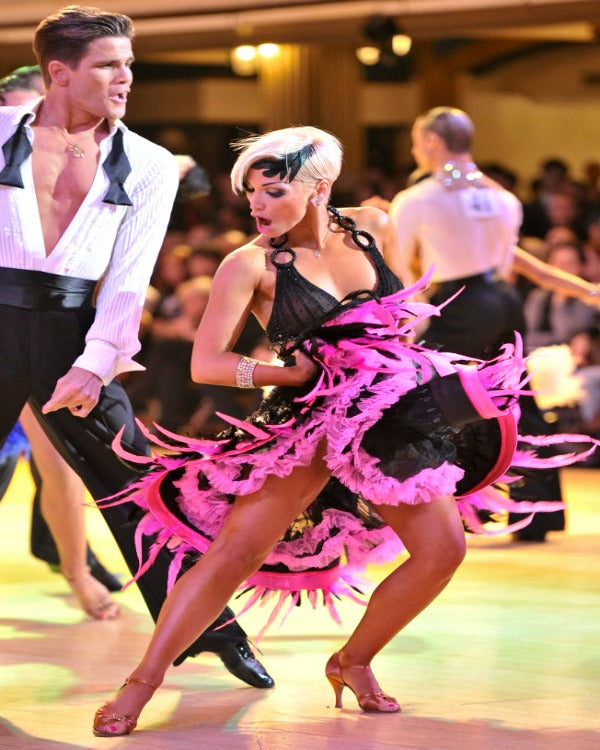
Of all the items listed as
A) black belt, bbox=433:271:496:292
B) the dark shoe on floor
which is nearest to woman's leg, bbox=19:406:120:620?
the dark shoe on floor

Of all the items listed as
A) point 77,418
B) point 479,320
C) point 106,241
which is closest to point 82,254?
point 106,241

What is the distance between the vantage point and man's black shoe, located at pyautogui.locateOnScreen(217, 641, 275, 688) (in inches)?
139

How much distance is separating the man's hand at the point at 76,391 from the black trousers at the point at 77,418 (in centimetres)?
9


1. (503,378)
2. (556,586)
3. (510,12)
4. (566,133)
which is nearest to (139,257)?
(503,378)

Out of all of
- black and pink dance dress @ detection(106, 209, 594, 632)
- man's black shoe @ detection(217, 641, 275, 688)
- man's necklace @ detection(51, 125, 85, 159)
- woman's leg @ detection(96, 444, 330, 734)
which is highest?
man's necklace @ detection(51, 125, 85, 159)

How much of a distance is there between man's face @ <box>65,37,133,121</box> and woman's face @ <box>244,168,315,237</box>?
1.49 feet

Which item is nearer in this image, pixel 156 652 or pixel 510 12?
pixel 156 652

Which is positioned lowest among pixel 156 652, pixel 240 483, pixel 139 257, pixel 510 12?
pixel 156 652

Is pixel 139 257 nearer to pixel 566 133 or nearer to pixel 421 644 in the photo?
pixel 421 644

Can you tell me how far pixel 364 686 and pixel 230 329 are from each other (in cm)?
84

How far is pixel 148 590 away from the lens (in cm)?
354

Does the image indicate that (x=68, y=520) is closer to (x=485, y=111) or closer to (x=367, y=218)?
(x=367, y=218)

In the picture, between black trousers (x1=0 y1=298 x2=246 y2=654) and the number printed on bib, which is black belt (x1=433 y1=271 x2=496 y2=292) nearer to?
the number printed on bib

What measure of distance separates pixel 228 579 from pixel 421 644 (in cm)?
104
